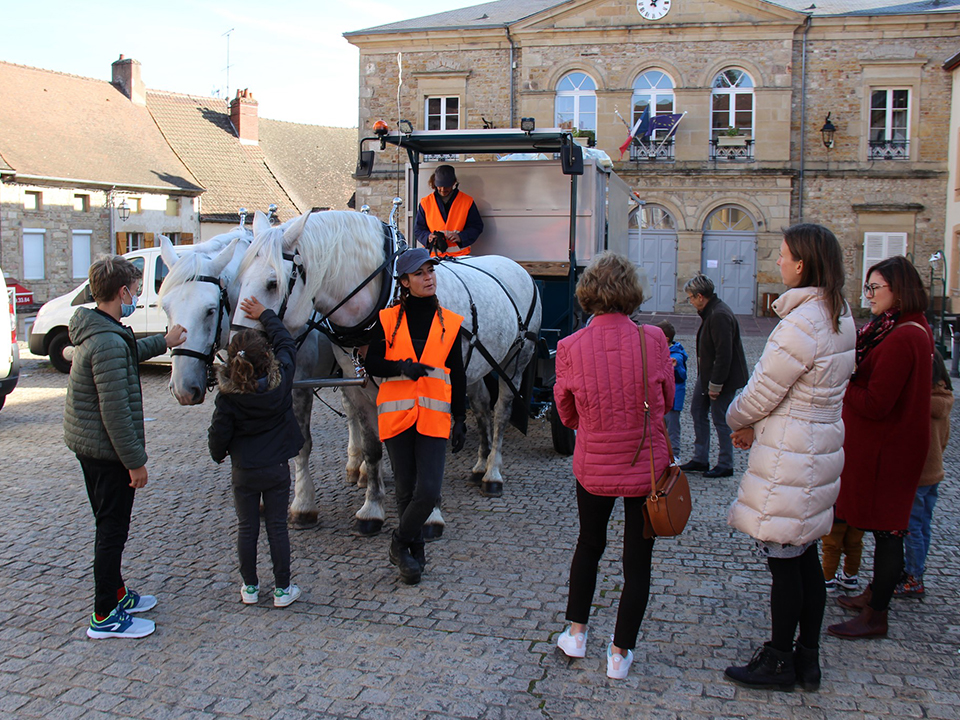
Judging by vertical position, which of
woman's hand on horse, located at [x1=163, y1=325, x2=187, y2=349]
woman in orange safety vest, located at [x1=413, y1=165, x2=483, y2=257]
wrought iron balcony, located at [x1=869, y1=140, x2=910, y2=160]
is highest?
wrought iron balcony, located at [x1=869, y1=140, x2=910, y2=160]

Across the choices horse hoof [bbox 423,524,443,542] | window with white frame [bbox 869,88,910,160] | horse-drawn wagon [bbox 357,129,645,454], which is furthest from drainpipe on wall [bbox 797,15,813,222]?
horse hoof [bbox 423,524,443,542]

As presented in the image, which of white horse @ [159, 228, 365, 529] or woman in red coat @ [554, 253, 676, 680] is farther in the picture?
white horse @ [159, 228, 365, 529]

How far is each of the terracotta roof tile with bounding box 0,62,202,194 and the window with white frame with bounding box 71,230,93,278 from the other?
1905mm

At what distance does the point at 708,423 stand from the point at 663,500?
3948 mm

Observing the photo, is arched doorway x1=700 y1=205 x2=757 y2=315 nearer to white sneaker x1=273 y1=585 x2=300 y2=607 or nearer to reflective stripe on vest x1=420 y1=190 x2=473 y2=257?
reflective stripe on vest x1=420 y1=190 x2=473 y2=257

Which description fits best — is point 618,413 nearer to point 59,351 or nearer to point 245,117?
point 59,351

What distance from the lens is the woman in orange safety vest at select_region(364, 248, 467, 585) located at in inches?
163

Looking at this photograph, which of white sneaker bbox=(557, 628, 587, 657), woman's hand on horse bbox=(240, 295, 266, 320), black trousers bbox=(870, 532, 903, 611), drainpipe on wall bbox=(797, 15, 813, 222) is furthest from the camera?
drainpipe on wall bbox=(797, 15, 813, 222)

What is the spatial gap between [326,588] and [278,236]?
1862mm

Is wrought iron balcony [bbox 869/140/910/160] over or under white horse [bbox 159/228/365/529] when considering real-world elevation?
over

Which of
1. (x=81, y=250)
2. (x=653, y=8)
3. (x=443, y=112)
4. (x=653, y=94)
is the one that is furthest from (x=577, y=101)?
(x=81, y=250)

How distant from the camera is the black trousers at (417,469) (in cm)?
419

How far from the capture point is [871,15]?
2467 cm

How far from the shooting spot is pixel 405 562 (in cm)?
432
